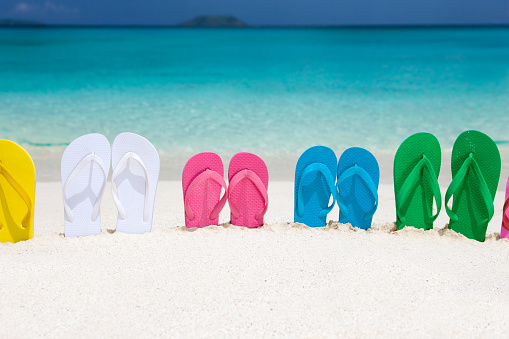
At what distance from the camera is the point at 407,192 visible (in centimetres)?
234

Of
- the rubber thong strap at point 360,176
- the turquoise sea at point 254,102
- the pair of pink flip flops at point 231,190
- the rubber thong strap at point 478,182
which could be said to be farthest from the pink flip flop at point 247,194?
the turquoise sea at point 254,102

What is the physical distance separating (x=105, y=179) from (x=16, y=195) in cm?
40

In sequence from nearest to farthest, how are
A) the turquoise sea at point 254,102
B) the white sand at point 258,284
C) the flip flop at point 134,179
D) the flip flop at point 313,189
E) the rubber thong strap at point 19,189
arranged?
the white sand at point 258,284, the rubber thong strap at point 19,189, the flip flop at point 134,179, the flip flop at point 313,189, the turquoise sea at point 254,102

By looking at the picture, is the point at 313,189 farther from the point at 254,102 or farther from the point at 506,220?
the point at 254,102

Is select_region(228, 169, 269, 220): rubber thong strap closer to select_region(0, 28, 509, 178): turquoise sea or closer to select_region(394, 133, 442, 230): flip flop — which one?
select_region(394, 133, 442, 230): flip flop

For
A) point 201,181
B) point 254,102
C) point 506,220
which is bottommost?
point 506,220

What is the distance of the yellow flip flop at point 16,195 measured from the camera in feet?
7.16

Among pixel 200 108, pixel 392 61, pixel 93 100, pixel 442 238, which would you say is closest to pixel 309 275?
pixel 442 238

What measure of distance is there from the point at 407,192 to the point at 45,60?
15.8 metres

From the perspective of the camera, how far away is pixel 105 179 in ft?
7.52

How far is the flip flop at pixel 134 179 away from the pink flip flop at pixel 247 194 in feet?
1.25

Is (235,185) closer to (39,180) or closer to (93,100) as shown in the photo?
(39,180)

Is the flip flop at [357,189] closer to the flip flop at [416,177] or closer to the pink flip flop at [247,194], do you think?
the flip flop at [416,177]

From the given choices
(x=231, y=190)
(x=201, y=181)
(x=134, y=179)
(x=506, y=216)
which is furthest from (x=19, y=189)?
(x=506, y=216)
